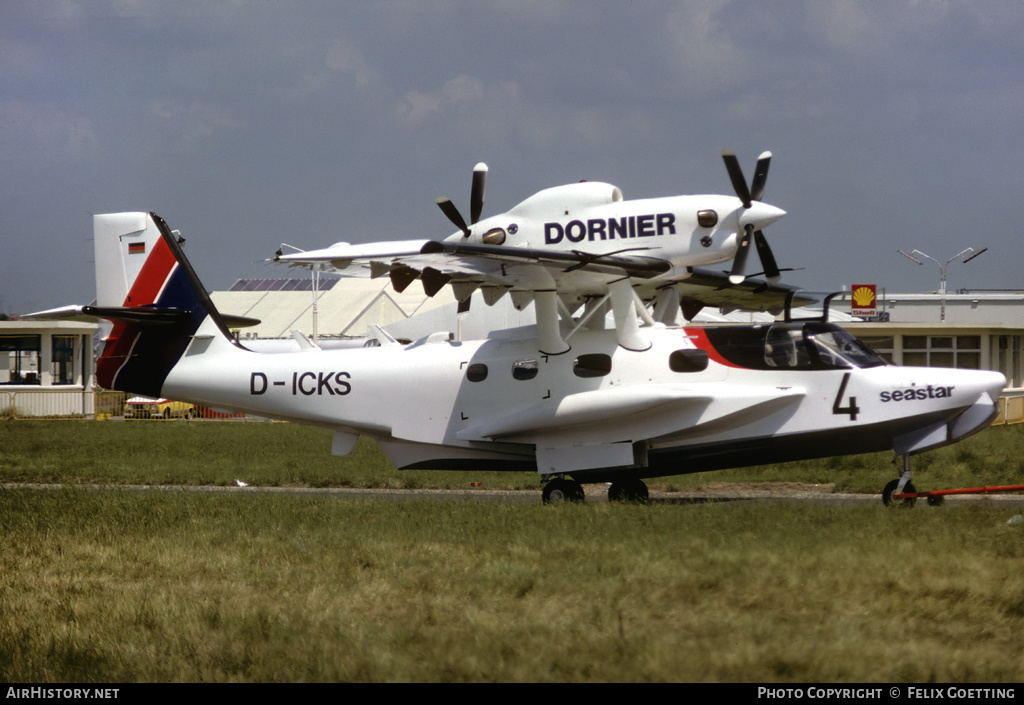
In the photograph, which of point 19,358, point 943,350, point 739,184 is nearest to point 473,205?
point 739,184

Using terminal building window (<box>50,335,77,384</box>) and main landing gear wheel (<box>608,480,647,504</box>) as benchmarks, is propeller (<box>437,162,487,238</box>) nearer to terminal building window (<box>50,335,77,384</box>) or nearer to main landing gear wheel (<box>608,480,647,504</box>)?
main landing gear wheel (<box>608,480,647,504</box>)

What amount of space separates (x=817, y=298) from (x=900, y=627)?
1104 cm

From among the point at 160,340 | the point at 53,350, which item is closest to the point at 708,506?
the point at 160,340

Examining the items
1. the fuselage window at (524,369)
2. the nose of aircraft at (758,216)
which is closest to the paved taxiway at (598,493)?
the fuselage window at (524,369)

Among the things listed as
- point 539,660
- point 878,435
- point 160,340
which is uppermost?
point 160,340

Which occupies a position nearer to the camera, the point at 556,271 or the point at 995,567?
the point at 995,567

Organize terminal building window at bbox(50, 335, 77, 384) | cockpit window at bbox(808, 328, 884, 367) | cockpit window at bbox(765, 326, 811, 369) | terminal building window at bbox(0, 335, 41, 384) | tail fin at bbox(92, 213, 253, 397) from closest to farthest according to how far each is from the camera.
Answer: cockpit window at bbox(808, 328, 884, 367)
cockpit window at bbox(765, 326, 811, 369)
tail fin at bbox(92, 213, 253, 397)
terminal building window at bbox(50, 335, 77, 384)
terminal building window at bbox(0, 335, 41, 384)

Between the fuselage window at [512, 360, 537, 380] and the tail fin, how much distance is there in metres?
5.80

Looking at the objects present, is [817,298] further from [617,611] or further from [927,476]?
[617,611]

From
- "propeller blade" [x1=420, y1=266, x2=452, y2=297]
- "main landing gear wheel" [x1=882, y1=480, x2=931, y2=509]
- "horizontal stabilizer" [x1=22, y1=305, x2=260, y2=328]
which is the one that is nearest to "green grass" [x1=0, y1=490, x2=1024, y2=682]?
"main landing gear wheel" [x1=882, y1=480, x2=931, y2=509]

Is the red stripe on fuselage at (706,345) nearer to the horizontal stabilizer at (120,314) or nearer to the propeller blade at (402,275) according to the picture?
the propeller blade at (402,275)

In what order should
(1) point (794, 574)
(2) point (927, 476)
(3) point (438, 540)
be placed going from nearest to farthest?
(1) point (794, 574)
(3) point (438, 540)
(2) point (927, 476)

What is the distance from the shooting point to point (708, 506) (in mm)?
14375

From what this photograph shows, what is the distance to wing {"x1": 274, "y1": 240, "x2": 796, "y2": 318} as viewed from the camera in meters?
14.9
